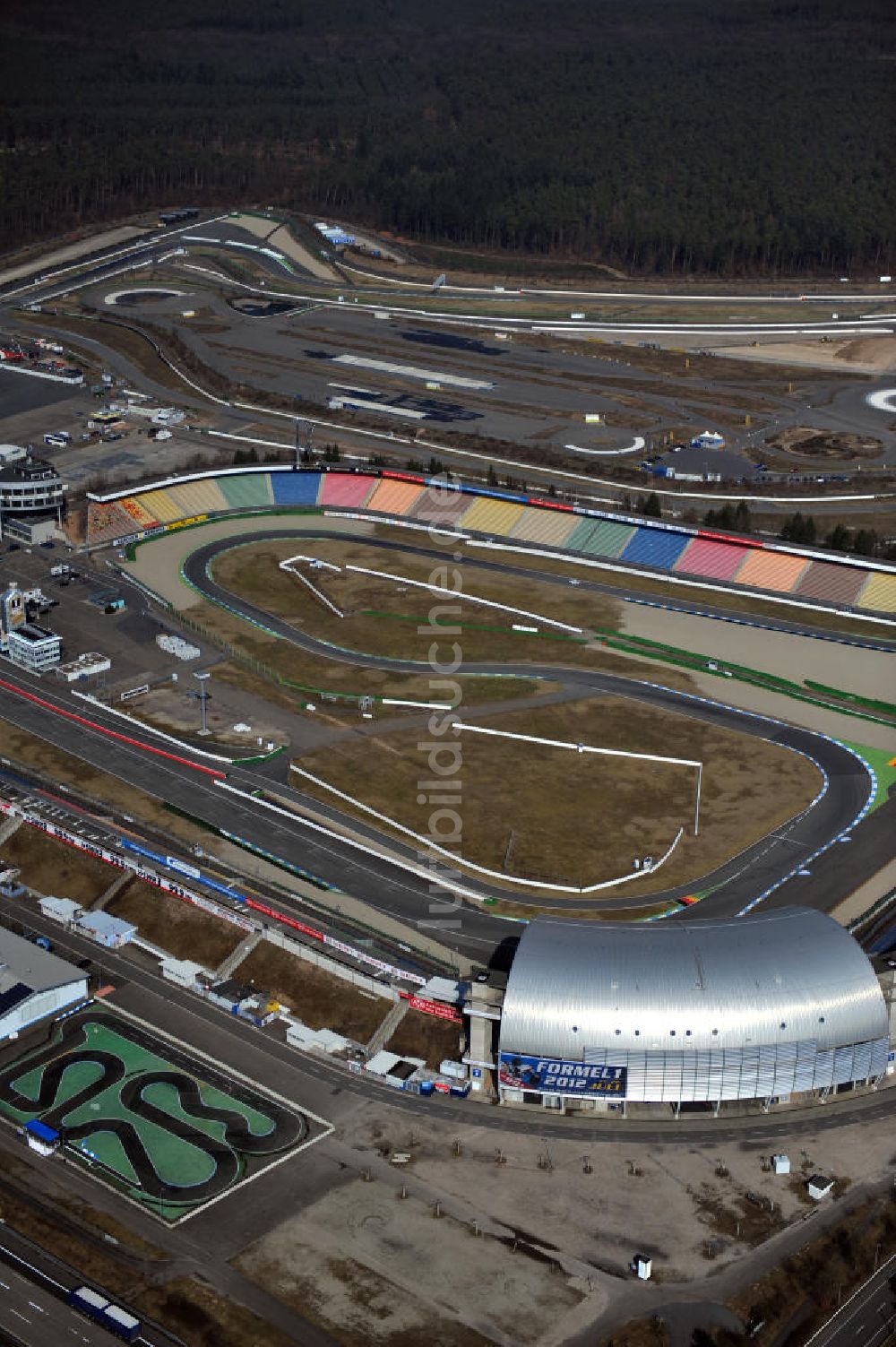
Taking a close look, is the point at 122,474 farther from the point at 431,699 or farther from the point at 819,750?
the point at 819,750

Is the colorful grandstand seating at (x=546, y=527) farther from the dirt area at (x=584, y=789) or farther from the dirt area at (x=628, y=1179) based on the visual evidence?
the dirt area at (x=628, y=1179)

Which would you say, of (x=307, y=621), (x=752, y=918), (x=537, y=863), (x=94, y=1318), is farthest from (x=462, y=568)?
(x=94, y=1318)

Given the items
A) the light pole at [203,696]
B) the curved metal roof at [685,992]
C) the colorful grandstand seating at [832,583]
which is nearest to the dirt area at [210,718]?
the light pole at [203,696]

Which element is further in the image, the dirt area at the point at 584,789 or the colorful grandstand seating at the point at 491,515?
the colorful grandstand seating at the point at 491,515

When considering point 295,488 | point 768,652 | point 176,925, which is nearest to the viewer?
point 176,925

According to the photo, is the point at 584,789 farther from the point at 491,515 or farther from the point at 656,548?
the point at 491,515

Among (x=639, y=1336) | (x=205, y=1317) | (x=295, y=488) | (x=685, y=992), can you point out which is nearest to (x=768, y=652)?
(x=295, y=488)
